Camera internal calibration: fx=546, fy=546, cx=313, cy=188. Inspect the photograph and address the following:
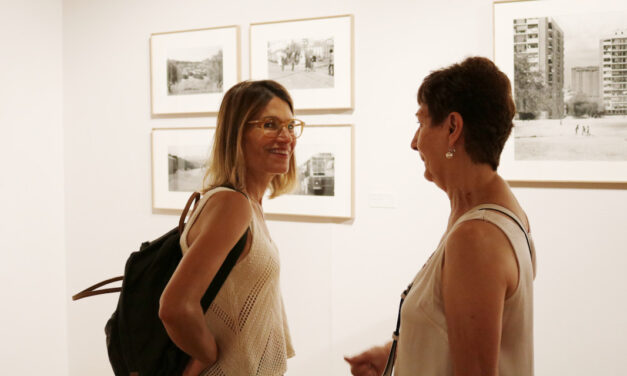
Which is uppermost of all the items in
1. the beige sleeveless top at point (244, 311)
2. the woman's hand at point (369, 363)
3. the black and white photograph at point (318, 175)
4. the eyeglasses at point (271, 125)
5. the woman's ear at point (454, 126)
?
the eyeglasses at point (271, 125)

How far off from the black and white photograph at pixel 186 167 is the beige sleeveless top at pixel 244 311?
182 centimetres

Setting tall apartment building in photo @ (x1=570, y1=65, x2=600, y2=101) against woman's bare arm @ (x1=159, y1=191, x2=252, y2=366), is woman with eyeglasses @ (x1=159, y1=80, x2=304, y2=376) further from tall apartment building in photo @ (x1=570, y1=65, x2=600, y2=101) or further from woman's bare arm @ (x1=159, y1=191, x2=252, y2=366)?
tall apartment building in photo @ (x1=570, y1=65, x2=600, y2=101)

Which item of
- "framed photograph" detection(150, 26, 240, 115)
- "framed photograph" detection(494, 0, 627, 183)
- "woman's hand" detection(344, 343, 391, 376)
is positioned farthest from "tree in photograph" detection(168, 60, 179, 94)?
"woman's hand" detection(344, 343, 391, 376)

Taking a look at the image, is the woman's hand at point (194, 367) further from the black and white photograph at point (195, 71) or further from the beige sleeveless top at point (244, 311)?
the black and white photograph at point (195, 71)

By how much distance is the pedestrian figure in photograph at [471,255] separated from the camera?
1080 millimetres

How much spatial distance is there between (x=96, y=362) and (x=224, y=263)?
269 cm

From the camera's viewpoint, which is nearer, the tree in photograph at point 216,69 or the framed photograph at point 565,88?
the framed photograph at point 565,88

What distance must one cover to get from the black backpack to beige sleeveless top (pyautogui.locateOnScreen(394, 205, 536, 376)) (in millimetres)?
538

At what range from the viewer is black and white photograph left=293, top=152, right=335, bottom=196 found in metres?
3.01

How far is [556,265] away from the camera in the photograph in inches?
103

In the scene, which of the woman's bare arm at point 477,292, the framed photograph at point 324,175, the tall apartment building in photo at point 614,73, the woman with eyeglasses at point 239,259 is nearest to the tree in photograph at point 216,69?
the framed photograph at point 324,175

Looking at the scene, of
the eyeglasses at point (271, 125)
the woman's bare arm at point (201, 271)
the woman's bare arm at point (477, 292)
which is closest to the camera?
the woman's bare arm at point (477, 292)

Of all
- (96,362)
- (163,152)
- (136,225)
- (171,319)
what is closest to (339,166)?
(163,152)

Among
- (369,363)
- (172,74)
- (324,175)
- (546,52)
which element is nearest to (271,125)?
(369,363)
